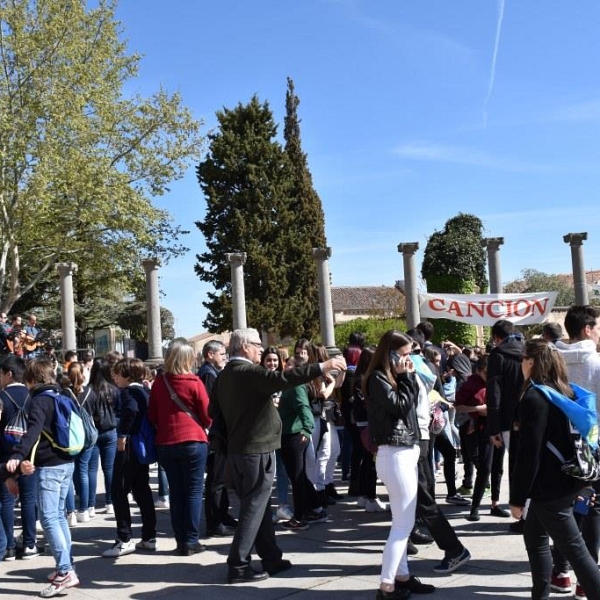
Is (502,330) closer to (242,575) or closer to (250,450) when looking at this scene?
(250,450)

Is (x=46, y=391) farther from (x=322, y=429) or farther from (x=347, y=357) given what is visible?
(x=347, y=357)

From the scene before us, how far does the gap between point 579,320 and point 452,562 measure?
2149 millimetres

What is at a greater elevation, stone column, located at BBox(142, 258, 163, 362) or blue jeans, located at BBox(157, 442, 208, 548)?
stone column, located at BBox(142, 258, 163, 362)

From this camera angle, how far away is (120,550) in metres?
7.08

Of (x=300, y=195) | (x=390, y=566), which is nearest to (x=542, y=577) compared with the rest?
(x=390, y=566)

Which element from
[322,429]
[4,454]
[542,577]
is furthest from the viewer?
[322,429]

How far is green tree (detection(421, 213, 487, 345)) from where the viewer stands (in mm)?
26609

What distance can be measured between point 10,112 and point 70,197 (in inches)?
151

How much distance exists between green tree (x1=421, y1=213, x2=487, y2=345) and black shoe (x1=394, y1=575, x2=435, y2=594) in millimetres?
21336

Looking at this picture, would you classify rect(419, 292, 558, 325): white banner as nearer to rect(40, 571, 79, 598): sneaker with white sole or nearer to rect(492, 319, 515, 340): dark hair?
rect(492, 319, 515, 340): dark hair

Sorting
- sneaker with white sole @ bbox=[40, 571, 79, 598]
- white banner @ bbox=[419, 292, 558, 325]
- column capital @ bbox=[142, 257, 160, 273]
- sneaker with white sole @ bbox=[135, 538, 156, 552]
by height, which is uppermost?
column capital @ bbox=[142, 257, 160, 273]

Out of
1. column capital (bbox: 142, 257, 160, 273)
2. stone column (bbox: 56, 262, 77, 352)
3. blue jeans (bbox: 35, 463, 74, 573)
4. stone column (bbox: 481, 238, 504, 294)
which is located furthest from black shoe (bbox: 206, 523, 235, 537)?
stone column (bbox: 481, 238, 504, 294)

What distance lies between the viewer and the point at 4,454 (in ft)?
22.3

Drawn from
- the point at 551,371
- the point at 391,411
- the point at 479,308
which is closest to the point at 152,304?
the point at 479,308
